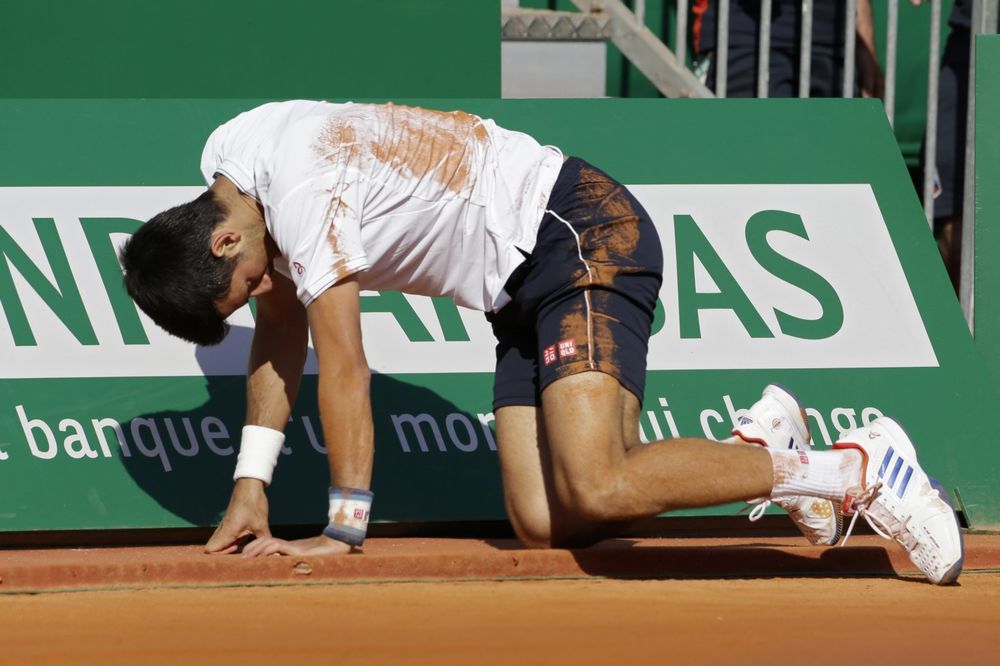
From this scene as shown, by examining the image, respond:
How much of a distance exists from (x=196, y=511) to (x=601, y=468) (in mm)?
1614

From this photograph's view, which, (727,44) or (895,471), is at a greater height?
(727,44)

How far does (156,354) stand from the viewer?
4.72 metres

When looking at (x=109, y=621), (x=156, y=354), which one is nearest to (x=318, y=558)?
(x=109, y=621)

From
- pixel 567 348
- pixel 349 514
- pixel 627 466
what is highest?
pixel 567 348

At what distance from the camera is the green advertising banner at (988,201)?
5.31 metres

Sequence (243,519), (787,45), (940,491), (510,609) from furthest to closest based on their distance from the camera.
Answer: (787,45)
(243,519)
(940,491)
(510,609)

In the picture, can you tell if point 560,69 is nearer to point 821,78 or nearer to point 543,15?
point 543,15

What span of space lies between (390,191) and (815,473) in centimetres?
139

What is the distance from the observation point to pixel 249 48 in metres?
5.79

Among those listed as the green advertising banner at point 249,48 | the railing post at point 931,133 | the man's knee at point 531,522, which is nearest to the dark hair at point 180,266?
the man's knee at point 531,522

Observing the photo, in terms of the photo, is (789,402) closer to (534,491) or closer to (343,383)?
(534,491)

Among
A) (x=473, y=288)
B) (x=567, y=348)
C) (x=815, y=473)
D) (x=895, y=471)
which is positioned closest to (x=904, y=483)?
(x=895, y=471)

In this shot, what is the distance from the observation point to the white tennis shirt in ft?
11.7

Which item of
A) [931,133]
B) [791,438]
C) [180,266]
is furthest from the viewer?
[931,133]
